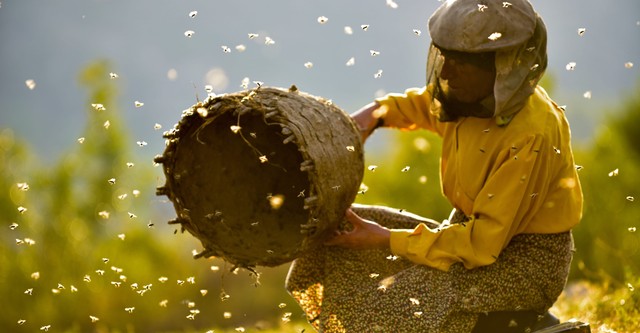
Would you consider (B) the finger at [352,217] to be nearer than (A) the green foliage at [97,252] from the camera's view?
Yes

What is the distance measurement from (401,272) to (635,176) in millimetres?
19478

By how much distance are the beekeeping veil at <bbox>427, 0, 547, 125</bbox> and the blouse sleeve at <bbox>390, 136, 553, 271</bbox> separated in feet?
0.89

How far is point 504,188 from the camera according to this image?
4504 mm

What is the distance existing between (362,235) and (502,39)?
1314mm

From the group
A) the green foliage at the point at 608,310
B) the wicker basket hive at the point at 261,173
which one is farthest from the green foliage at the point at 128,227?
the wicker basket hive at the point at 261,173

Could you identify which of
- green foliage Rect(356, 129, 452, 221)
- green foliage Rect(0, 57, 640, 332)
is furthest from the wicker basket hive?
green foliage Rect(356, 129, 452, 221)

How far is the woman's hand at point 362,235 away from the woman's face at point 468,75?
867 millimetres

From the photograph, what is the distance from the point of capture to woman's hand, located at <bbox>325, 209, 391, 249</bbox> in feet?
15.6

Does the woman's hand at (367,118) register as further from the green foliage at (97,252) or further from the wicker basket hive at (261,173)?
the green foliage at (97,252)

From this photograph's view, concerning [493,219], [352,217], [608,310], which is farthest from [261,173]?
[608,310]

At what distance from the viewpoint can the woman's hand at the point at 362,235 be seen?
4.75 meters

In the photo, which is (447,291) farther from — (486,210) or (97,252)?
(97,252)

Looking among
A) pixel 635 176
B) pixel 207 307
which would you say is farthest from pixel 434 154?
pixel 207 307

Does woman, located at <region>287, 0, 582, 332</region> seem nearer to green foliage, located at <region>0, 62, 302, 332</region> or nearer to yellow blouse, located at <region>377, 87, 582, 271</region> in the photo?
yellow blouse, located at <region>377, 87, 582, 271</region>
